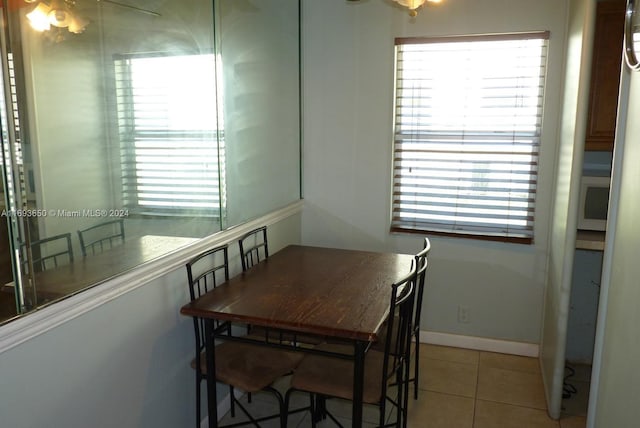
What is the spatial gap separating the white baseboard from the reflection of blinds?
1.93 metres

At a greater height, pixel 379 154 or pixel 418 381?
pixel 379 154

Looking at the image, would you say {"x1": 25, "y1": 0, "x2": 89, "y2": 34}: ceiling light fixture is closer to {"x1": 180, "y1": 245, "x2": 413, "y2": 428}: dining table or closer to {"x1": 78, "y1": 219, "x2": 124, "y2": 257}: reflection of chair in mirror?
{"x1": 78, "y1": 219, "x2": 124, "y2": 257}: reflection of chair in mirror

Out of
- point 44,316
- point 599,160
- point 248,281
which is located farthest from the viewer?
point 599,160

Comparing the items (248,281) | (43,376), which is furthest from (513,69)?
(43,376)

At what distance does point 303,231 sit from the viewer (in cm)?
402

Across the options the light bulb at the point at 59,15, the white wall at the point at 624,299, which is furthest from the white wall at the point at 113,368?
the white wall at the point at 624,299

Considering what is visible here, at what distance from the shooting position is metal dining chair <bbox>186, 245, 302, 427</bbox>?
2295 millimetres

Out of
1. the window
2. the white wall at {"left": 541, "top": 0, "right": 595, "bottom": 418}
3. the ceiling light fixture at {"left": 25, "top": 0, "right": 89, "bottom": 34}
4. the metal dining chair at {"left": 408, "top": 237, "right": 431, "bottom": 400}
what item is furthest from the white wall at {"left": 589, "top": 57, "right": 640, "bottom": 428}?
the ceiling light fixture at {"left": 25, "top": 0, "right": 89, "bottom": 34}

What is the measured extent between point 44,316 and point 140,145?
0.97m

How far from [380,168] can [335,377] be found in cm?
184

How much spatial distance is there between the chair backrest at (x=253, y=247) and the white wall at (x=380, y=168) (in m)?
0.74

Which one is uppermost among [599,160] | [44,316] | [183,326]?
[599,160]

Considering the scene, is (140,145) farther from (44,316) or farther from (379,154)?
(379,154)

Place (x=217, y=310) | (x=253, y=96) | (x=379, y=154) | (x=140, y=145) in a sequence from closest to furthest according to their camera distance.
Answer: (x=217, y=310) < (x=140, y=145) < (x=253, y=96) < (x=379, y=154)
